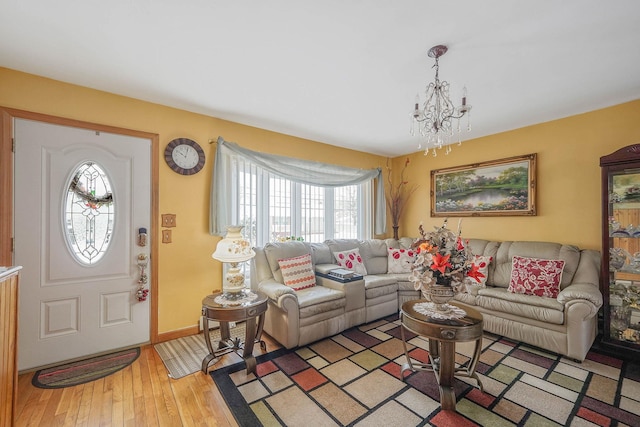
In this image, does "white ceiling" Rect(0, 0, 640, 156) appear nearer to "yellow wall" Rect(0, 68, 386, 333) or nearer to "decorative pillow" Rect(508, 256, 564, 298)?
"yellow wall" Rect(0, 68, 386, 333)

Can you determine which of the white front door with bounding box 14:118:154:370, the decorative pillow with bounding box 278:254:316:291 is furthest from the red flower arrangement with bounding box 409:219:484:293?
the white front door with bounding box 14:118:154:370

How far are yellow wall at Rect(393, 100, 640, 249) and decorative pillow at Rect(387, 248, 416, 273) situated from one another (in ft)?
3.40

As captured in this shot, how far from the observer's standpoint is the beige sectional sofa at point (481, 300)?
2475 millimetres

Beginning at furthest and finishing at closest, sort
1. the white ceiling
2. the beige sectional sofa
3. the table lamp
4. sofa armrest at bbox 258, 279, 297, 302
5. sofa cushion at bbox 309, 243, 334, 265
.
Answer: sofa cushion at bbox 309, 243, 334, 265 → sofa armrest at bbox 258, 279, 297, 302 → the beige sectional sofa → the table lamp → the white ceiling

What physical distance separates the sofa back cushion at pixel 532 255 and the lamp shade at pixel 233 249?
3.06m

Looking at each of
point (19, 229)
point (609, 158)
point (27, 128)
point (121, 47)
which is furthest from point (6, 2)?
point (609, 158)

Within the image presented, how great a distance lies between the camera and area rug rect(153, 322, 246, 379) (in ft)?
7.54

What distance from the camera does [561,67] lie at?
7.20ft

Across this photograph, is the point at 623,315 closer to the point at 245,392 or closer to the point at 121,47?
the point at 245,392

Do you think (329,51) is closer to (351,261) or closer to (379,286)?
(351,261)

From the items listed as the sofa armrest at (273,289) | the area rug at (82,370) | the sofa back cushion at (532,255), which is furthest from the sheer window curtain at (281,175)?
the sofa back cushion at (532,255)

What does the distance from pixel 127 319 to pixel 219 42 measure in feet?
8.65

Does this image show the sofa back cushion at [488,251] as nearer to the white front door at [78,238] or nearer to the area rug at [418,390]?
the area rug at [418,390]

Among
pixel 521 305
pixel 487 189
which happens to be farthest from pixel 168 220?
pixel 487 189
